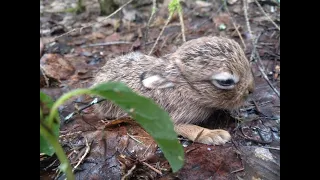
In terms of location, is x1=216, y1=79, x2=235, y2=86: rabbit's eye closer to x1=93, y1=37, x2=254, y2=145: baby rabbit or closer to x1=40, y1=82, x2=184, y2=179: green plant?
x1=93, y1=37, x2=254, y2=145: baby rabbit

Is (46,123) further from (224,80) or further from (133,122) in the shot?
(224,80)

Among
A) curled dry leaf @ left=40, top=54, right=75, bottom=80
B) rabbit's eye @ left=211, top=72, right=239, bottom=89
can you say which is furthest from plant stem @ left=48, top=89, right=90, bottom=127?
curled dry leaf @ left=40, top=54, right=75, bottom=80

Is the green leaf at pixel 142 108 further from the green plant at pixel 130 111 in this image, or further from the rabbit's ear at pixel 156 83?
the rabbit's ear at pixel 156 83

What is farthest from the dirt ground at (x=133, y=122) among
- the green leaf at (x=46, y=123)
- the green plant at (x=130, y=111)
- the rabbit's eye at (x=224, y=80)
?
the green plant at (x=130, y=111)

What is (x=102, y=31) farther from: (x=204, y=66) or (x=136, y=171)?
(x=136, y=171)

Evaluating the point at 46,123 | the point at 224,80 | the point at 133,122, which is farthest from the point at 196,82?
the point at 46,123
